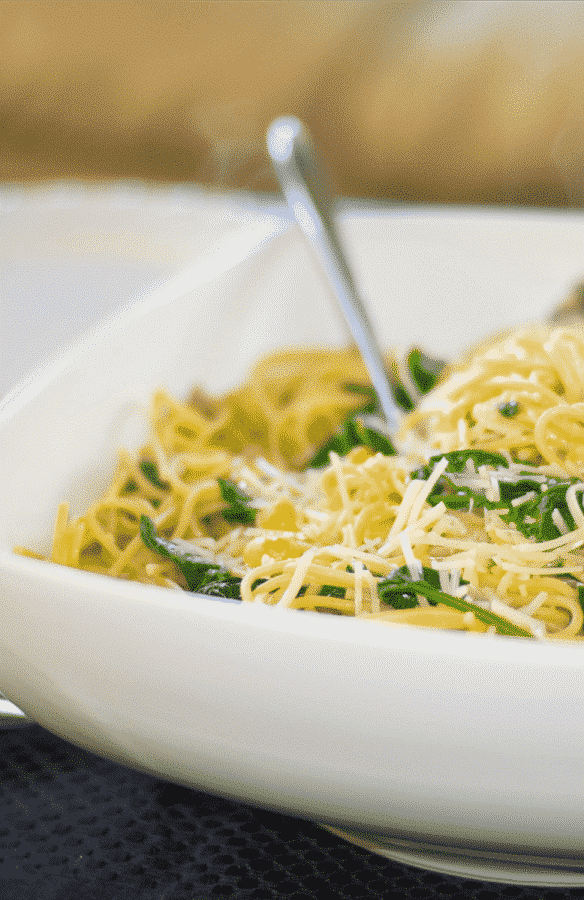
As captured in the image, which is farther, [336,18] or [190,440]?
[336,18]

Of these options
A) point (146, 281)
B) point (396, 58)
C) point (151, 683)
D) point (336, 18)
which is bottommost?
point (151, 683)

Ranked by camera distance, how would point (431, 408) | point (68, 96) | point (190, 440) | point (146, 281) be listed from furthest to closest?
point (68, 96), point (146, 281), point (190, 440), point (431, 408)

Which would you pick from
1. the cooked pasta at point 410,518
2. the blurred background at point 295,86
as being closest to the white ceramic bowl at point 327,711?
the cooked pasta at point 410,518

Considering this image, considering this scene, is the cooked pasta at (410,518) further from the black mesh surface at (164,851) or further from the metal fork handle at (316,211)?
the metal fork handle at (316,211)

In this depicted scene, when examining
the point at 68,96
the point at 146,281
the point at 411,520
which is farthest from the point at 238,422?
the point at 68,96

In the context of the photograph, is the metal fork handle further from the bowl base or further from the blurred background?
the blurred background

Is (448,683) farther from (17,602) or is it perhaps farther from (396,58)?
(396,58)
